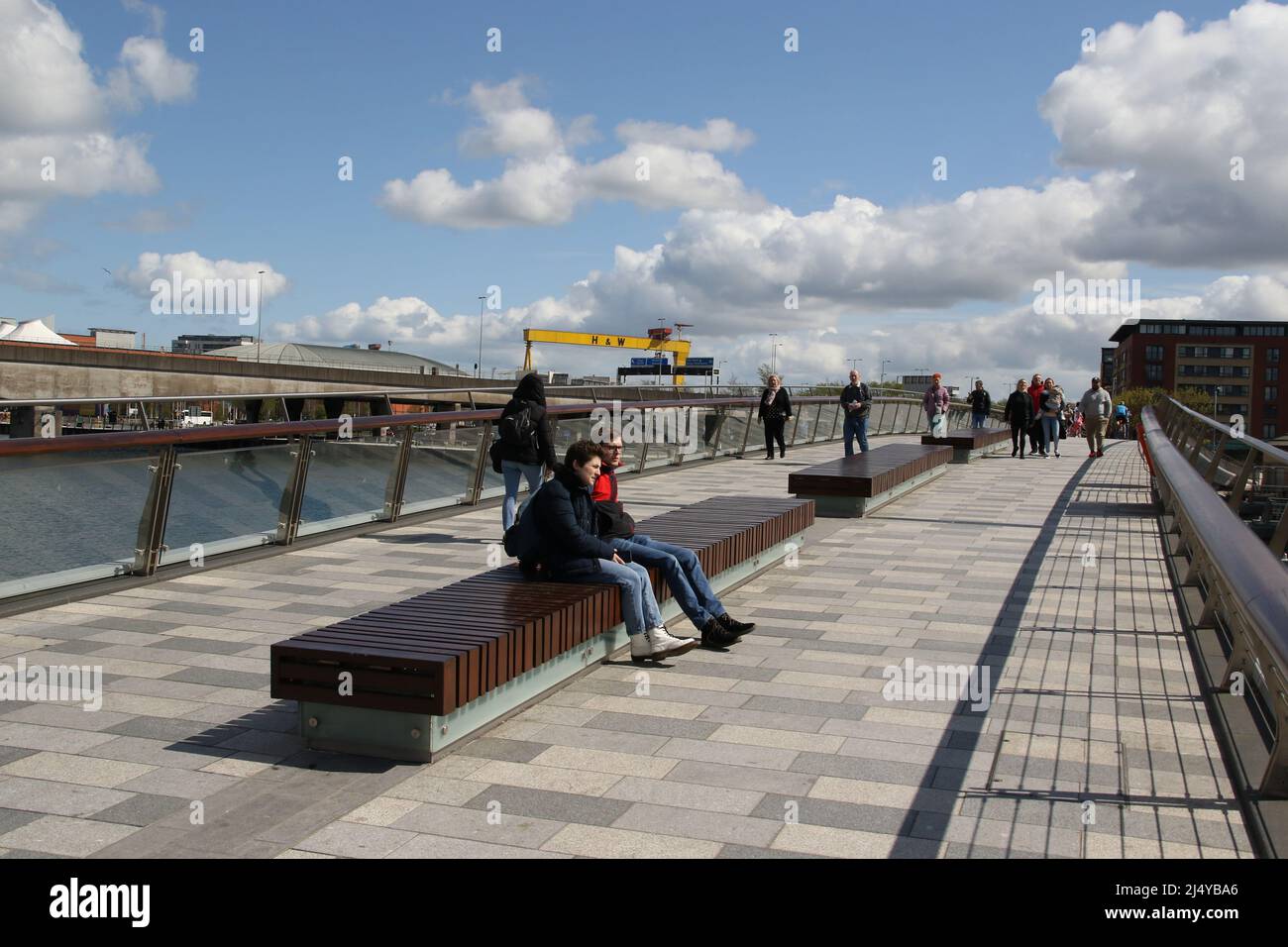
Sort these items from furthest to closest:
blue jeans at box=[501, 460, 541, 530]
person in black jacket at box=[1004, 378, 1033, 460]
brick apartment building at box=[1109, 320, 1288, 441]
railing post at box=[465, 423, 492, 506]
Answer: brick apartment building at box=[1109, 320, 1288, 441], person in black jacket at box=[1004, 378, 1033, 460], railing post at box=[465, 423, 492, 506], blue jeans at box=[501, 460, 541, 530]

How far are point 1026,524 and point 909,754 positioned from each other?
8.85 metres

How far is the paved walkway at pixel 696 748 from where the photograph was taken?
4.34 m

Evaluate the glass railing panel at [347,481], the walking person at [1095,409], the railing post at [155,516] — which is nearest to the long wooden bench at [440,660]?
the railing post at [155,516]

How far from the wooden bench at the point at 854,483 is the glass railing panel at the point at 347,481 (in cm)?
463

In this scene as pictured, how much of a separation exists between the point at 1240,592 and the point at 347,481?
9258mm

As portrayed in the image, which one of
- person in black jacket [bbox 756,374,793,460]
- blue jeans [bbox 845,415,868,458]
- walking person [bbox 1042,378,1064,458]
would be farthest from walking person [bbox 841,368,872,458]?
walking person [bbox 1042,378,1064,458]

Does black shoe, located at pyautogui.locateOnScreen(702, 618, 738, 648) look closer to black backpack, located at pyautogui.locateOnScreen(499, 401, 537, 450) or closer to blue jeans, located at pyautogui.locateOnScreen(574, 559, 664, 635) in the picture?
blue jeans, located at pyautogui.locateOnScreen(574, 559, 664, 635)

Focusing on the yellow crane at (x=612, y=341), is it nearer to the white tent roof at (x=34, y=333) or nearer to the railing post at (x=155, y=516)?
the white tent roof at (x=34, y=333)

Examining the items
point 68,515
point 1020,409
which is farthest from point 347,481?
point 1020,409

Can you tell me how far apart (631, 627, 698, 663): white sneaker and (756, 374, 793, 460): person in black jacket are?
1458cm

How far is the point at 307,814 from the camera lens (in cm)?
451

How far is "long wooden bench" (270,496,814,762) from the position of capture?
506cm
